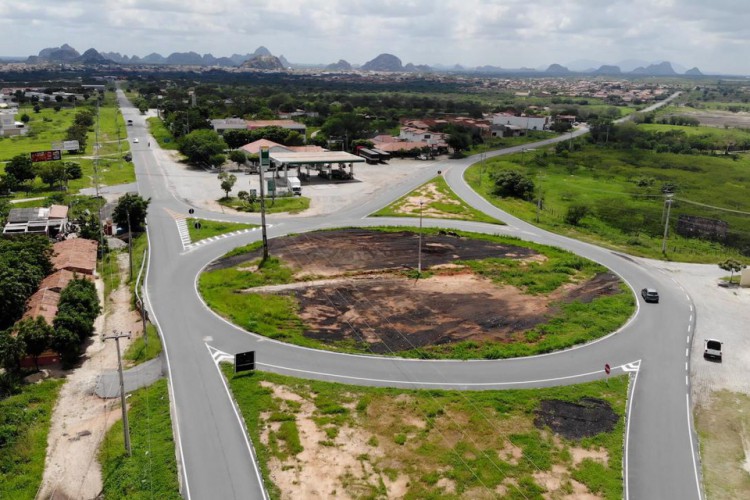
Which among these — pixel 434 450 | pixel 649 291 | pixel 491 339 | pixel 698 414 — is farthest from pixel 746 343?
pixel 434 450

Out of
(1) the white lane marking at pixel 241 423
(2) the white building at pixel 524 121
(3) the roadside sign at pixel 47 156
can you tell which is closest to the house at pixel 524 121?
(2) the white building at pixel 524 121

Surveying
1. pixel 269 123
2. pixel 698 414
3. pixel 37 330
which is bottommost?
pixel 698 414

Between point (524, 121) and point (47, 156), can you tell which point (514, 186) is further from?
point (524, 121)

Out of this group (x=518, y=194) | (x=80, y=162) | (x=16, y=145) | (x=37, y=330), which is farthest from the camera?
(x=16, y=145)

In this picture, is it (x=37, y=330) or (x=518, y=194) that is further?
(x=518, y=194)

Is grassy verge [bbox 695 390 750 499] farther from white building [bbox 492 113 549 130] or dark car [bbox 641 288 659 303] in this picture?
white building [bbox 492 113 549 130]

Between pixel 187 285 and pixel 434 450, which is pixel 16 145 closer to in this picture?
pixel 187 285

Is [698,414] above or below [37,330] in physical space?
below

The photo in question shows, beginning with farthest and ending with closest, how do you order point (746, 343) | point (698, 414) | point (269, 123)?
point (269, 123) < point (746, 343) < point (698, 414)
